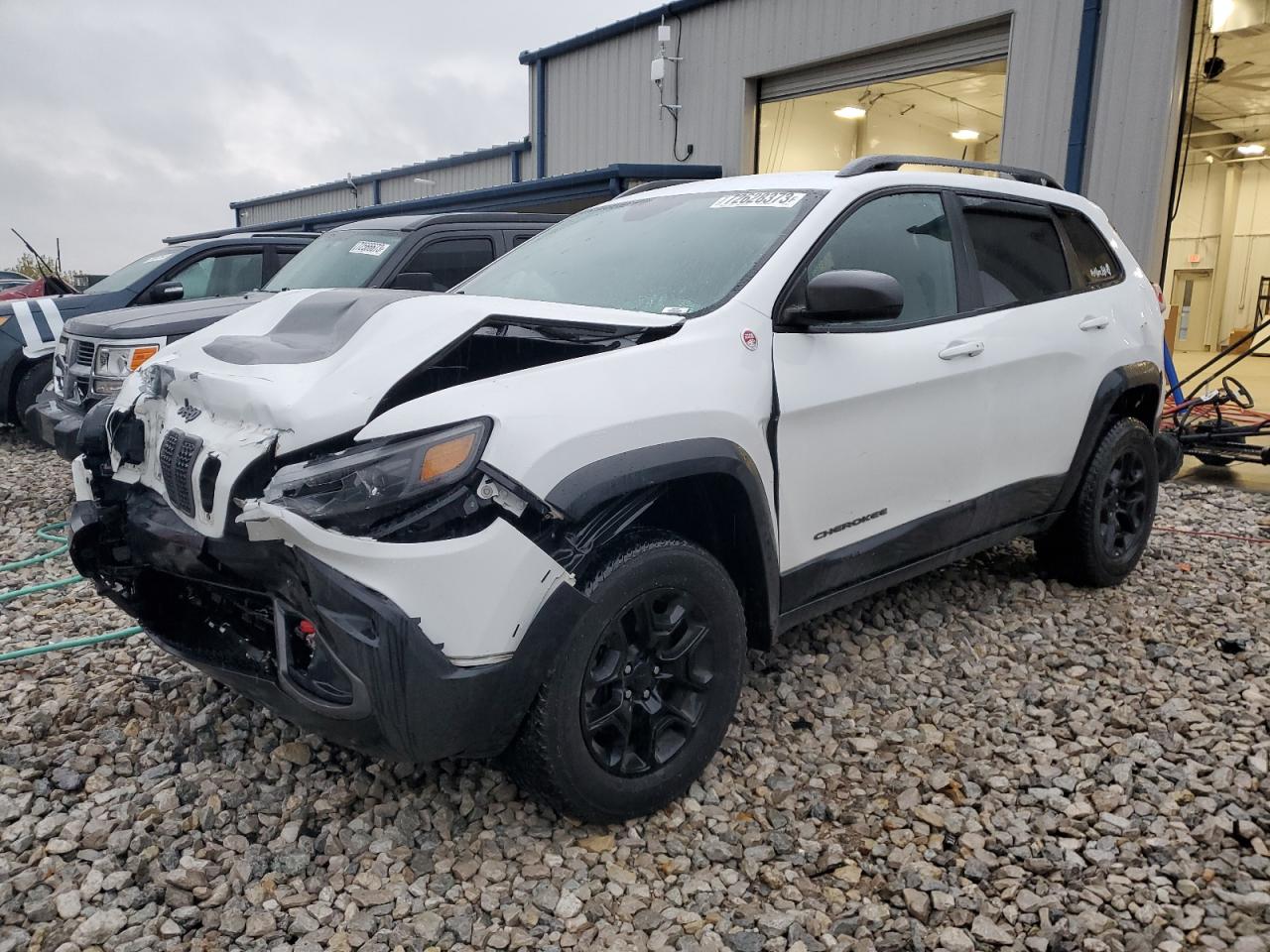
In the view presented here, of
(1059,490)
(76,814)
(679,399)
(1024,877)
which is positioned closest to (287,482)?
(679,399)

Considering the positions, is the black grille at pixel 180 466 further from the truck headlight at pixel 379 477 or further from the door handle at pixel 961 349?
the door handle at pixel 961 349

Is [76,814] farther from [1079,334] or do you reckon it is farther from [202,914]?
[1079,334]

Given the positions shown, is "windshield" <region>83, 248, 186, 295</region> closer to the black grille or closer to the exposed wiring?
the black grille

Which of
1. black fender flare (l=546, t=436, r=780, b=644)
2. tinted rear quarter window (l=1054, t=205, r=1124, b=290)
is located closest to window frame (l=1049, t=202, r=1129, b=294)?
tinted rear quarter window (l=1054, t=205, r=1124, b=290)

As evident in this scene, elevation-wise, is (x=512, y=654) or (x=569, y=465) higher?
(x=569, y=465)

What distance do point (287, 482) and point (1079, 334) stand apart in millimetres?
3274

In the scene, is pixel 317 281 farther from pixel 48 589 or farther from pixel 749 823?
pixel 749 823

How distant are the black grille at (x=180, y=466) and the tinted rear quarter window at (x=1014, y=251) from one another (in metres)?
2.81

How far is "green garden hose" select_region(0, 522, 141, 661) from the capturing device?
3.58 meters

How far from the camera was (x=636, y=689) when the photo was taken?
8.23 feet

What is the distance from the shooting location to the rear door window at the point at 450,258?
20.6 ft

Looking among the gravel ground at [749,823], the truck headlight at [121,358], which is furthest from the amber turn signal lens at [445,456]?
the truck headlight at [121,358]

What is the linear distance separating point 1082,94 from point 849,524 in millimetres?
6904

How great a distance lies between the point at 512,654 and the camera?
2.15 metres
